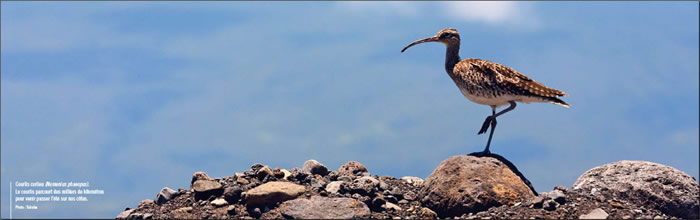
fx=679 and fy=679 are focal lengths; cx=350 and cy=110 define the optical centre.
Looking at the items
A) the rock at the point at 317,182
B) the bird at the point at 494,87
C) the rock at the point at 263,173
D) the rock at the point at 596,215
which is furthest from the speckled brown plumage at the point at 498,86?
the rock at the point at 263,173

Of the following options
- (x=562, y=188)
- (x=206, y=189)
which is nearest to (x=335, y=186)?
(x=206, y=189)

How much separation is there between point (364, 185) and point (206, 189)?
3.21m

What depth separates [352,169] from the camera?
16000 millimetres

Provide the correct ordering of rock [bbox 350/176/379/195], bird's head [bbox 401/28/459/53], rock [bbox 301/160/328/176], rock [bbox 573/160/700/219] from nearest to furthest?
rock [bbox 350/176/379/195] → rock [bbox 573/160/700/219] → rock [bbox 301/160/328/176] → bird's head [bbox 401/28/459/53]

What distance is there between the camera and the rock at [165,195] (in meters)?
14.3

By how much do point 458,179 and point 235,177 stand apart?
482cm

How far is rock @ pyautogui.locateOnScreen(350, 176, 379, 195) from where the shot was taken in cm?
1368

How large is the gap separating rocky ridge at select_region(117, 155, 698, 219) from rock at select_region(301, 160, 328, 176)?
0.9 inches

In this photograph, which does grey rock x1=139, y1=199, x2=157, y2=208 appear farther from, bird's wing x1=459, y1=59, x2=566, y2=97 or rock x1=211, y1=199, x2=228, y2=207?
bird's wing x1=459, y1=59, x2=566, y2=97

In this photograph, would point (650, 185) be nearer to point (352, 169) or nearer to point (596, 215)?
point (596, 215)

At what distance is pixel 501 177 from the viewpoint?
13.5 meters

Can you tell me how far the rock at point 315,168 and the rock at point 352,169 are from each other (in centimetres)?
70

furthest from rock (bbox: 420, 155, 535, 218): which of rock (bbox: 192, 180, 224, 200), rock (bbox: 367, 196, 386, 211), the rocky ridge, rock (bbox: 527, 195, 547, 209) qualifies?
rock (bbox: 192, 180, 224, 200)

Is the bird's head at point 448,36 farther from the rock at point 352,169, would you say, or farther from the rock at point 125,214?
the rock at point 125,214
